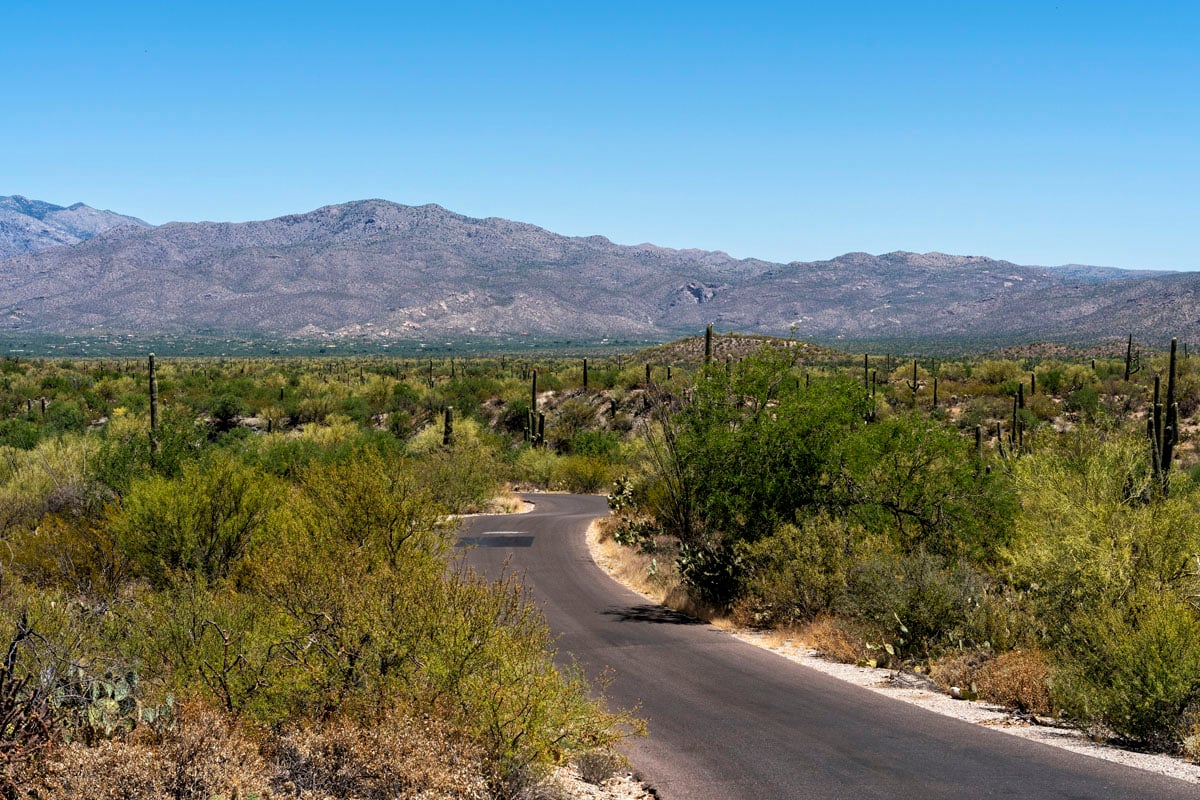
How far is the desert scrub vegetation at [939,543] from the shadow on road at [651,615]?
0.72 meters

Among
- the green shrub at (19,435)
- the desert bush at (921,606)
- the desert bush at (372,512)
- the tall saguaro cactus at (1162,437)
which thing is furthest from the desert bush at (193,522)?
the green shrub at (19,435)

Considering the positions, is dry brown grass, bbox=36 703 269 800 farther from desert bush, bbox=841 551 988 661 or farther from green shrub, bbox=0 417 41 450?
green shrub, bbox=0 417 41 450

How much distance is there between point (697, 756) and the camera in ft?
35.1

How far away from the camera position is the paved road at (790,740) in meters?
9.47

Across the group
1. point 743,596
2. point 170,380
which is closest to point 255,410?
point 170,380

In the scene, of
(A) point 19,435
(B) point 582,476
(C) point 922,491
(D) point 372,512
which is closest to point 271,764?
(D) point 372,512

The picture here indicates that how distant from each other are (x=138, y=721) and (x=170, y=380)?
267 ft

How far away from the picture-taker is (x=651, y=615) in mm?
20219

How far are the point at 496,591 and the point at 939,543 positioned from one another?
1244 centimetres

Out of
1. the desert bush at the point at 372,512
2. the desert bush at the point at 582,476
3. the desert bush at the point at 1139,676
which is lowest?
the desert bush at the point at 582,476

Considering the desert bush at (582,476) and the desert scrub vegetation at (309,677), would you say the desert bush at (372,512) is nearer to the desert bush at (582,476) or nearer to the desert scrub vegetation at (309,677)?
the desert scrub vegetation at (309,677)

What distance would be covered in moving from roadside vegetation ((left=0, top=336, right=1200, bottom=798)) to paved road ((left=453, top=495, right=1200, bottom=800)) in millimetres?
969

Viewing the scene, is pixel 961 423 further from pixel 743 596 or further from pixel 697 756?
pixel 697 756

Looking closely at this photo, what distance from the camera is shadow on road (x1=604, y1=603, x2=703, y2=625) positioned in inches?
770
